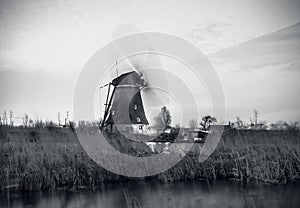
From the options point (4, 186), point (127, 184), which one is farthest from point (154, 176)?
point (4, 186)

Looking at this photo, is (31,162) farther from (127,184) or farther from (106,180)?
(127,184)

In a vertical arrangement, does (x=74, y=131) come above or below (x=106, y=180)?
above

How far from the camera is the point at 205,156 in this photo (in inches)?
407

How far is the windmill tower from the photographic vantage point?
18594 millimetres

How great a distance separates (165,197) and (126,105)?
37.5ft

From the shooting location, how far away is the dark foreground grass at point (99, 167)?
27.7ft

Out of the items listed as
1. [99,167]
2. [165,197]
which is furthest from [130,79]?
[165,197]

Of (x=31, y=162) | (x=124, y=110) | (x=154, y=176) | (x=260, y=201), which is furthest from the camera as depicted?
(x=124, y=110)

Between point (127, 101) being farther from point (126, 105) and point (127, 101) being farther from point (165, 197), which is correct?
point (165, 197)

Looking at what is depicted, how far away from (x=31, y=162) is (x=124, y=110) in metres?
10.4

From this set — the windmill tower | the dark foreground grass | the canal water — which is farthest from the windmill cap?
the canal water

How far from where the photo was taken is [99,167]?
30.4 ft

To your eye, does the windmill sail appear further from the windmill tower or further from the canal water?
the canal water

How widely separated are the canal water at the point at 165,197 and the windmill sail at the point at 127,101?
987 cm
